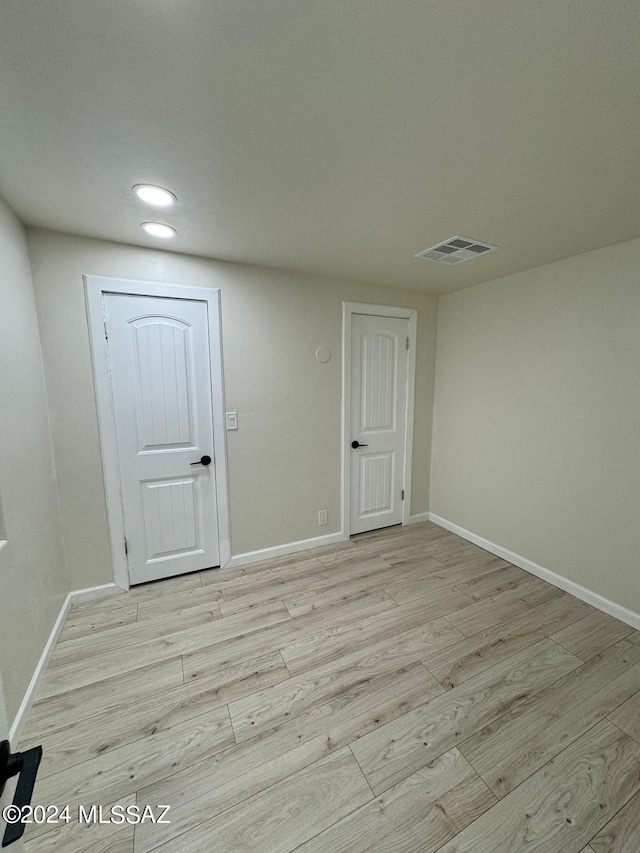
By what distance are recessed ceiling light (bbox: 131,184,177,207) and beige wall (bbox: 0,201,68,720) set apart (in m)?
0.66

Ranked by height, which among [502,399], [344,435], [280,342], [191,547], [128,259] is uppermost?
[128,259]

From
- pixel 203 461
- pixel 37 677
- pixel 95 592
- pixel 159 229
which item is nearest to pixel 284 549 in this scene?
pixel 203 461

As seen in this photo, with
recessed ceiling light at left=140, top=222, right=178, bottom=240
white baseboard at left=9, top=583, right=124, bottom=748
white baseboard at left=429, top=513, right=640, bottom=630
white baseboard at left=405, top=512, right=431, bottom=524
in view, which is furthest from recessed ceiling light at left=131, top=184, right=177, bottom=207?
white baseboard at left=429, top=513, right=640, bottom=630

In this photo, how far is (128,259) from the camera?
2.13 metres

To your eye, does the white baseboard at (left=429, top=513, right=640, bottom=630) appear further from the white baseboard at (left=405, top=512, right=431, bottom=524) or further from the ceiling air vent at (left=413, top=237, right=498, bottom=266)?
the ceiling air vent at (left=413, top=237, right=498, bottom=266)

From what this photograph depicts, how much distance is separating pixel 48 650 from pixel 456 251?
3.38 m

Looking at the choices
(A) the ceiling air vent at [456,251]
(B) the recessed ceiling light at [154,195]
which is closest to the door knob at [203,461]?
(B) the recessed ceiling light at [154,195]

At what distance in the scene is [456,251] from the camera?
2.16m

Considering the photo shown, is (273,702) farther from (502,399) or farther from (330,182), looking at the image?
(502,399)

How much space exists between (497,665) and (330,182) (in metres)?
2.52

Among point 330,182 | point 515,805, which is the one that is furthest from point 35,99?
point 515,805

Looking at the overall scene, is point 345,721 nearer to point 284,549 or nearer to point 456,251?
point 284,549

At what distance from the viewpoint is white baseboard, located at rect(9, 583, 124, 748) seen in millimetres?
1391

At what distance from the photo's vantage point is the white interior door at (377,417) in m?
2.95
